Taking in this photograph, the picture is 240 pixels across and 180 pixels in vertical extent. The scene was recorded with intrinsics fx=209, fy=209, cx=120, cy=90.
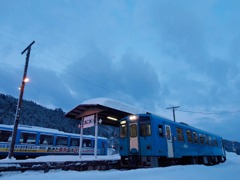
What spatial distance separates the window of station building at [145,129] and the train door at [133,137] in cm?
35

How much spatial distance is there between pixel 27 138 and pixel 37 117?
50.5 metres

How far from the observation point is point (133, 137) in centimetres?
1196

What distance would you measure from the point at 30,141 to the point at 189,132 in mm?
13449

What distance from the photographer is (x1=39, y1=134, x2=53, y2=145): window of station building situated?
19.2 m

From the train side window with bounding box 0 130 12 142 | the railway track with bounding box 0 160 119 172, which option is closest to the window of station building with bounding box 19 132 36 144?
the train side window with bounding box 0 130 12 142

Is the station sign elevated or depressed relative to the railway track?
elevated

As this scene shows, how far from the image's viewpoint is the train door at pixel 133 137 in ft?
38.3

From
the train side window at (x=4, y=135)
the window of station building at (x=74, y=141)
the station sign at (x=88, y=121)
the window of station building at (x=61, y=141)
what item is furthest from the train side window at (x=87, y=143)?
the station sign at (x=88, y=121)

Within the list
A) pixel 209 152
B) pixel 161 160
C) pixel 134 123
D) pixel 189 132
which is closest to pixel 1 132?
pixel 134 123

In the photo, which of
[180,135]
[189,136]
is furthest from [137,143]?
[189,136]

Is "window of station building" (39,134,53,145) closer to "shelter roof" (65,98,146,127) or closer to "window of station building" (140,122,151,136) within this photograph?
"shelter roof" (65,98,146,127)

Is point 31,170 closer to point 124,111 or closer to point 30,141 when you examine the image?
point 124,111

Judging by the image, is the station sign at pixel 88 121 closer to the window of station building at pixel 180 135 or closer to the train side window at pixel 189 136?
the window of station building at pixel 180 135

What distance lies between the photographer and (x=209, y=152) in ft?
60.5
